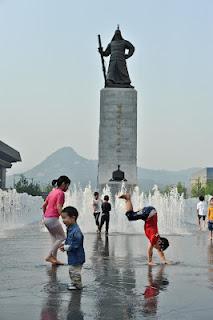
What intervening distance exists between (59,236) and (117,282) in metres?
2.39

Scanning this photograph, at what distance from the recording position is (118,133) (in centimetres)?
3347

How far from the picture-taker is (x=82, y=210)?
2403 centimetres

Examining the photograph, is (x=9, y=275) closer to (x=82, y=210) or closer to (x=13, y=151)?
(x=82, y=210)

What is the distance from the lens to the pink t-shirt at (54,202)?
1027 centimetres

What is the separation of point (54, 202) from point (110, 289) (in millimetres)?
3084

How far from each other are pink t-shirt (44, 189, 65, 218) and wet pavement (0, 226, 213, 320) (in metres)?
0.86

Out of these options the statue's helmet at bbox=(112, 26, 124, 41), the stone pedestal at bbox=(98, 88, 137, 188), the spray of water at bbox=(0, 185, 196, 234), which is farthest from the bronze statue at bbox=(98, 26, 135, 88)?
the spray of water at bbox=(0, 185, 196, 234)

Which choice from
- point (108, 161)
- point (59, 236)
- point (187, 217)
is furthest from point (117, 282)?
point (187, 217)

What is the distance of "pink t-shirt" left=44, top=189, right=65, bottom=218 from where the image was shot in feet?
33.7

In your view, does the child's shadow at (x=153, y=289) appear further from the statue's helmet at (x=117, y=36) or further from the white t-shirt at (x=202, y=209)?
the statue's helmet at (x=117, y=36)

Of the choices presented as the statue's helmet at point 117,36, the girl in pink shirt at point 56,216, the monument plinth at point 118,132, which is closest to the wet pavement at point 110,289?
the girl in pink shirt at point 56,216

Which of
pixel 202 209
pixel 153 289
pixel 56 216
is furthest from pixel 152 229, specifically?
pixel 202 209

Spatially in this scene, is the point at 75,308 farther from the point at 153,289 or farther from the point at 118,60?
the point at 118,60

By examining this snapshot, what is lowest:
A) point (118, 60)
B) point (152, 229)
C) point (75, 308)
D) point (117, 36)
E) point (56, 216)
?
point (75, 308)
